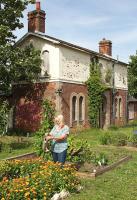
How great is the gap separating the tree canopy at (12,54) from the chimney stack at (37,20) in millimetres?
3384

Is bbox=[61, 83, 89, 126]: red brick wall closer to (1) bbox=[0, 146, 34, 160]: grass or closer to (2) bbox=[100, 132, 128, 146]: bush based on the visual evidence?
(2) bbox=[100, 132, 128, 146]: bush

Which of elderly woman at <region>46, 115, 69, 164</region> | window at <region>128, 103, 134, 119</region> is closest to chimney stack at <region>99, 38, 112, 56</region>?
window at <region>128, 103, 134, 119</region>

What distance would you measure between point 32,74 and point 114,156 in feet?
39.7

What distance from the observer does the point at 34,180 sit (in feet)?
27.9

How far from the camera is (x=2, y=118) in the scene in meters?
16.7

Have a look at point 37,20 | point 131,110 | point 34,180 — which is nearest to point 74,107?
point 37,20

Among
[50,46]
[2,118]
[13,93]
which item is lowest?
[2,118]

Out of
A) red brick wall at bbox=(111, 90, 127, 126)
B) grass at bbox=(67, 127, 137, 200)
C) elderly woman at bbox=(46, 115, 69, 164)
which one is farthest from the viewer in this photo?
red brick wall at bbox=(111, 90, 127, 126)

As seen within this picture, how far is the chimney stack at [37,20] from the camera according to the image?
94.1 ft

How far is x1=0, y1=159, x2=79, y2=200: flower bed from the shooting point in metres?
7.86

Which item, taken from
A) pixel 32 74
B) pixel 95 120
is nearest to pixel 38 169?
pixel 32 74

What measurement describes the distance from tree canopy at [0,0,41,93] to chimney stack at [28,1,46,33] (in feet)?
11.1

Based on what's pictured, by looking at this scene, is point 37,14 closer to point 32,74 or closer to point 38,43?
point 38,43

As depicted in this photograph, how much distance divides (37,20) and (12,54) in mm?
5987
